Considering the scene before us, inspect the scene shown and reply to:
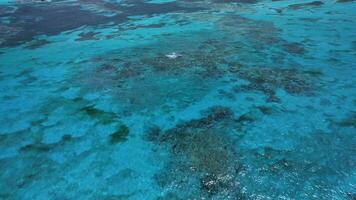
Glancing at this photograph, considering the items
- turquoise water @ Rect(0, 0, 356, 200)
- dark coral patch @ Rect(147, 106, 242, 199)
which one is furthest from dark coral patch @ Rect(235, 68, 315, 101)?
dark coral patch @ Rect(147, 106, 242, 199)

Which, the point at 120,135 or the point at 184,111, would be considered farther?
the point at 184,111

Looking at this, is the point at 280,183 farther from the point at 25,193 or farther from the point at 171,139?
the point at 25,193

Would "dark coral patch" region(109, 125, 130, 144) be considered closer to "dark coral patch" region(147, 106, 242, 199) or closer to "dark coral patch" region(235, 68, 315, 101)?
"dark coral patch" region(147, 106, 242, 199)

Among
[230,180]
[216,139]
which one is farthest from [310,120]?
[230,180]

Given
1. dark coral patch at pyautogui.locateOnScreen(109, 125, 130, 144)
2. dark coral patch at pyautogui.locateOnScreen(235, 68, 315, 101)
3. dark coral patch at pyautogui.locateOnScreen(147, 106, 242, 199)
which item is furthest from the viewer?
dark coral patch at pyautogui.locateOnScreen(235, 68, 315, 101)

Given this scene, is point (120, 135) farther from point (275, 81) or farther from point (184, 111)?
point (275, 81)

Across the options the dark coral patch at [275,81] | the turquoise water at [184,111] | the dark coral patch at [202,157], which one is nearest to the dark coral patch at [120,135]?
the turquoise water at [184,111]

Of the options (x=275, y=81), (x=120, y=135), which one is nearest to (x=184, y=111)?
(x=120, y=135)

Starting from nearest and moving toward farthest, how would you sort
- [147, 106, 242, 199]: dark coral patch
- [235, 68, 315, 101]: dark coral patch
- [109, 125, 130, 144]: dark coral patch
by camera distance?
[147, 106, 242, 199]: dark coral patch
[109, 125, 130, 144]: dark coral patch
[235, 68, 315, 101]: dark coral patch
